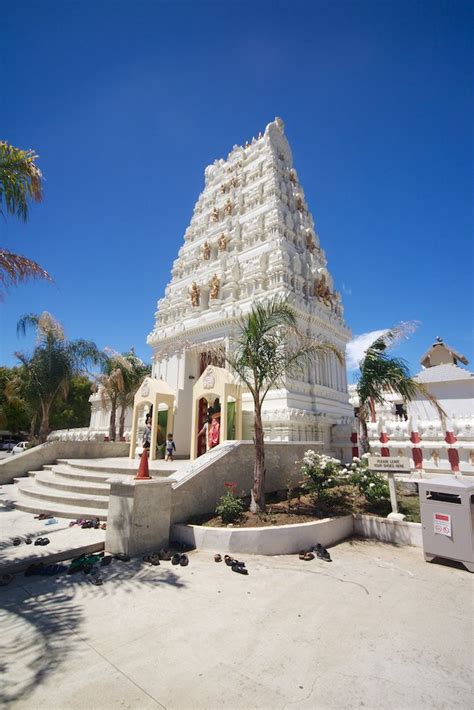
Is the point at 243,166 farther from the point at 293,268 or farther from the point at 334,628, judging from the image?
the point at 334,628

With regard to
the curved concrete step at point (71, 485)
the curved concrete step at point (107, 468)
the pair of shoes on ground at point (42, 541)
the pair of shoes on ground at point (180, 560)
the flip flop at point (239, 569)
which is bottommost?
the flip flop at point (239, 569)

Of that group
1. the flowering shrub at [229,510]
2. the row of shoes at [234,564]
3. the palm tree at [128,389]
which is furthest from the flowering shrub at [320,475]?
the palm tree at [128,389]

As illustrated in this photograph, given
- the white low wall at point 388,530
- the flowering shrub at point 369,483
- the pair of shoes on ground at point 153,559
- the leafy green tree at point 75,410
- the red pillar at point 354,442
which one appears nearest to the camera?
the pair of shoes on ground at point 153,559

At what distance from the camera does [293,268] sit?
18125mm

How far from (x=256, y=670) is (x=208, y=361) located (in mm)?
17001

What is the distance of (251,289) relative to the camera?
1825 centimetres

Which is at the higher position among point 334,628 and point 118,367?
point 118,367

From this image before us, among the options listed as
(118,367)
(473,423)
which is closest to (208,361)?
(118,367)

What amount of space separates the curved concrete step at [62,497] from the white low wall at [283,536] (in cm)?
278

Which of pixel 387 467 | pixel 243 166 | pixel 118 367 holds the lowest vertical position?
pixel 387 467

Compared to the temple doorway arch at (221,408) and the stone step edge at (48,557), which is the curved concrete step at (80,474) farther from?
the stone step edge at (48,557)

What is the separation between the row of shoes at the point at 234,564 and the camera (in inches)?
221

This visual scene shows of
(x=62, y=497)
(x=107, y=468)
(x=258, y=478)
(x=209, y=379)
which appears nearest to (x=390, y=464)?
(x=258, y=478)

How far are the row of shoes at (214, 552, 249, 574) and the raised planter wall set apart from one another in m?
10.7
